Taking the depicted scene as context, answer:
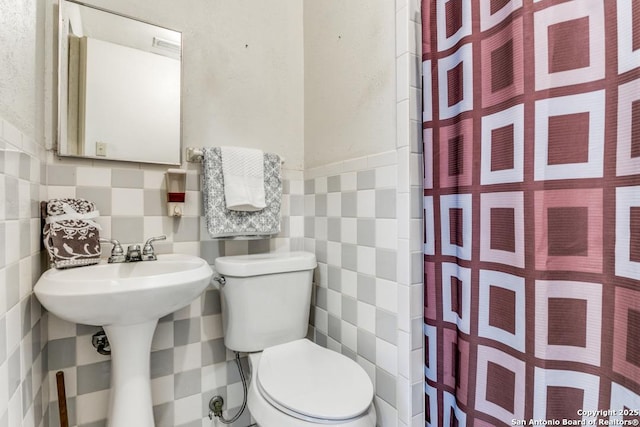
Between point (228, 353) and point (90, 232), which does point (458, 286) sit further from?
point (90, 232)

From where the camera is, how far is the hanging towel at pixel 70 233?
3.10 ft

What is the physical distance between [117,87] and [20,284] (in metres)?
0.76

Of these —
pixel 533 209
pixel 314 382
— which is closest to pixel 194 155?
pixel 314 382

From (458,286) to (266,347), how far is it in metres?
0.77

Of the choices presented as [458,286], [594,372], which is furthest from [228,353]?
[594,372]

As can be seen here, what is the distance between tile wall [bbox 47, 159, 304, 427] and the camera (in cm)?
107

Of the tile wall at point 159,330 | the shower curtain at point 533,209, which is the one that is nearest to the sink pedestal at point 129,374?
the tile wall at point 159,330

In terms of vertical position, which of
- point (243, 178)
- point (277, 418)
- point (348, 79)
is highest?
point (348, 79)

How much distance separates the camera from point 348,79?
1236 mm

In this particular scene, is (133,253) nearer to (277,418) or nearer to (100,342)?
(100,342)

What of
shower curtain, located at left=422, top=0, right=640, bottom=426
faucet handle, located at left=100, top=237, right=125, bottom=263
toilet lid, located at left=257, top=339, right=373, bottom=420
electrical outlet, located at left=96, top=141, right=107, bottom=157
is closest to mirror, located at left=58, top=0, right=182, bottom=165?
electrical outlet, located at left=96, top=141, right=107, bottom=157

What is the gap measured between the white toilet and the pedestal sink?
24 cm

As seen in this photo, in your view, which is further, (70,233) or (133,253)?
(133,253)

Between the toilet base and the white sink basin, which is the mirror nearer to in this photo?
the white sink basin
